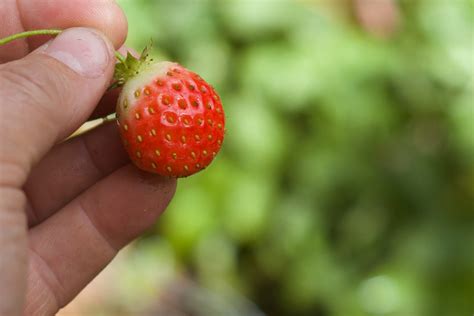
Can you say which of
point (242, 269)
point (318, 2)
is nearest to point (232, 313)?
point (242, 269)

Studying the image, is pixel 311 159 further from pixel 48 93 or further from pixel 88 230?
pixel 48 93

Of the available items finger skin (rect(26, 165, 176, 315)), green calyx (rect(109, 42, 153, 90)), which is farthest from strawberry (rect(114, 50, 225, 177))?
finger skin (rect(26, 165, 176, 315))

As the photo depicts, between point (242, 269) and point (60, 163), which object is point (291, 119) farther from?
point (60, 163)

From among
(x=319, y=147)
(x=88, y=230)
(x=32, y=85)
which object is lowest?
(x=88, y=230)

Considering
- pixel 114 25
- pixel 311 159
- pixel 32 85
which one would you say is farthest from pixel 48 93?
pixel 311 159

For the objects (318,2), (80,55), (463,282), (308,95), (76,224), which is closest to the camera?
(80,55)

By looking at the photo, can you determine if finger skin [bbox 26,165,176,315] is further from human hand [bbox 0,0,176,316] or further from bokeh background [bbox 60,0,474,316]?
bokeh background [bbox 60,0,474,316]
